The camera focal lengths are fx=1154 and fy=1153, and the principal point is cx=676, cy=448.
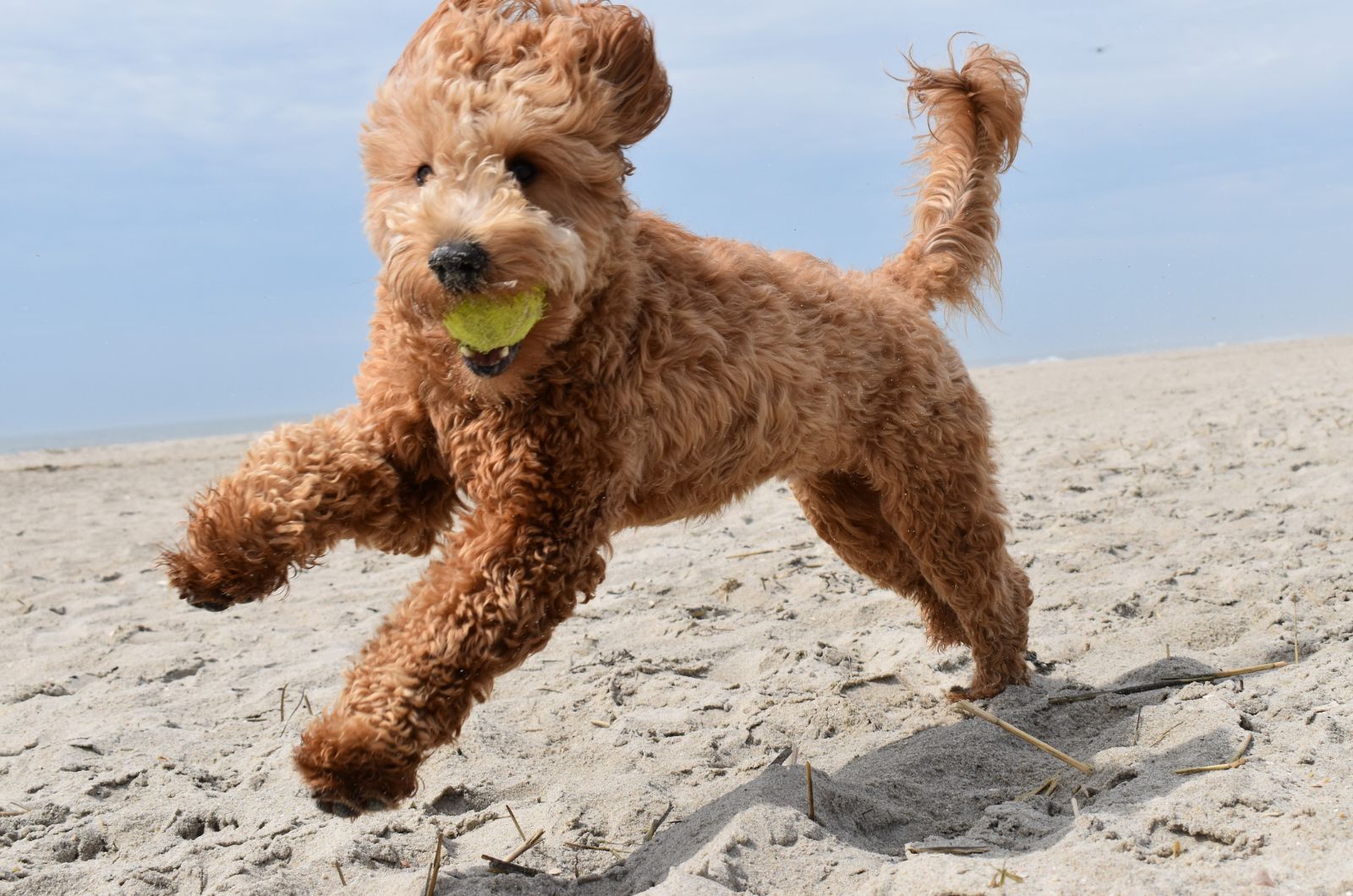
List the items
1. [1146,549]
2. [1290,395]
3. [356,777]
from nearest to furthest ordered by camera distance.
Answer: [356,777] → [1146,549] → [1290,395]

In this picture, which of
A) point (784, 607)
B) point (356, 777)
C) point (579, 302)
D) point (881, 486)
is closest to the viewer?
point (356, 777)

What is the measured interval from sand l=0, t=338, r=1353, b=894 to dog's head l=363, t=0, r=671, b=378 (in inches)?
63.3

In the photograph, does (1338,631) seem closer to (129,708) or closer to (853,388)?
(853,388)

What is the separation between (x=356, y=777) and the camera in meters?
2.97

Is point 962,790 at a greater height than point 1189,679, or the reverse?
point 1189,679

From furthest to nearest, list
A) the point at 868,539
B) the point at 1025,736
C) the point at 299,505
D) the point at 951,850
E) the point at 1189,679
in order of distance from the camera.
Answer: the point at 868,539 < the point at 1189,679 < the point at 1025,736 < the point at 299,505 < the point at 951,850

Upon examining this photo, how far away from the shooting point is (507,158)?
10.9 ft

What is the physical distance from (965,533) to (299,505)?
286 cm

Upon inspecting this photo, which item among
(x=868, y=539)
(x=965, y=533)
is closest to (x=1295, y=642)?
(x=965, y=533)

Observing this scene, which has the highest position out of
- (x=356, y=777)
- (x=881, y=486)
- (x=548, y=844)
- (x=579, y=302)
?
(x=579, y=302)

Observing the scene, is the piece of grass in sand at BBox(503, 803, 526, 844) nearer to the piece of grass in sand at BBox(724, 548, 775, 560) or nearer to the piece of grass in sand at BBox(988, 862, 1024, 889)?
the piece of grass in sand at BBox(988, 862, 1024, 889)

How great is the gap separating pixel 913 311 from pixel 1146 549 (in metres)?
2.53

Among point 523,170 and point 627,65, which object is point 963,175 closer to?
point 627,65

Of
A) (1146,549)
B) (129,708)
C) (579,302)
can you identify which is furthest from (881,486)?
(129,708)
